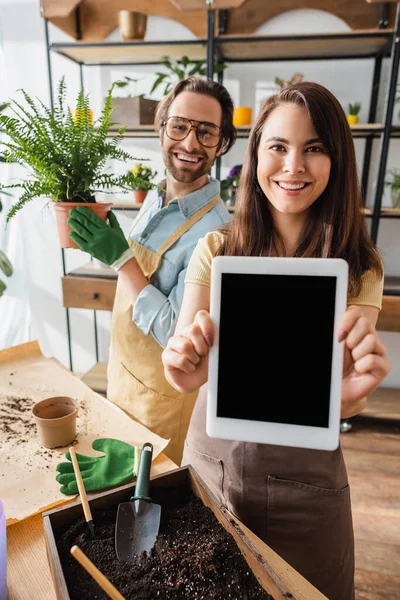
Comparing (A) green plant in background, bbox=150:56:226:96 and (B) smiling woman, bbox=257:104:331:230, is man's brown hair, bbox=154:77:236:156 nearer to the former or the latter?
(B) smiling woman, bbox=257:104:331:230

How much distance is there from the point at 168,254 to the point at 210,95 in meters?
0.52

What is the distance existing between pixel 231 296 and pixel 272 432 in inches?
8.3

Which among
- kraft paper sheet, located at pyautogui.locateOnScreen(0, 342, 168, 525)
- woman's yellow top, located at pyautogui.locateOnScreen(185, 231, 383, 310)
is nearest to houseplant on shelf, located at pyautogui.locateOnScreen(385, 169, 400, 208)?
woman's yellow top, located at pyautogui.locateOnScreen(185, 231, 383, 310)

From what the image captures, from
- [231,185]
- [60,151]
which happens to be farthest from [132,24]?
[60,151]

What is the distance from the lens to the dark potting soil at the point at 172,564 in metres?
0.56

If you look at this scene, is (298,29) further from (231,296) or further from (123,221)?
(231,296)

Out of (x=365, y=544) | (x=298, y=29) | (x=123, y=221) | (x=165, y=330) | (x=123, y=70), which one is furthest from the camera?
(x=123, y=221)

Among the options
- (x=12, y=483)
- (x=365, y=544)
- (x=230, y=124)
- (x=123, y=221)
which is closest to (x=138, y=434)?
(x=12, y=483)

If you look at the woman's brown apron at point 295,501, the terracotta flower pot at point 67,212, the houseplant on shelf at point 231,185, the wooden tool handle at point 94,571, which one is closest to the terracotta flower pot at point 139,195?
the houseplant on shelf at point 231,185

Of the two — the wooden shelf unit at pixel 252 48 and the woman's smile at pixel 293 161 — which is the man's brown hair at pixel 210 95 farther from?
the wooden shelf unit at pixel 252 48

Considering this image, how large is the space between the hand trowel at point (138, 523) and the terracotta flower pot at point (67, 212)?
2.52 ft

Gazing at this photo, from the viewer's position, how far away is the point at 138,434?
103 cm

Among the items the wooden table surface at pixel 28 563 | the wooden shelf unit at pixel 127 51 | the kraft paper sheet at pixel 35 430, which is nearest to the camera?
the wooden table surface at pixel 28 563

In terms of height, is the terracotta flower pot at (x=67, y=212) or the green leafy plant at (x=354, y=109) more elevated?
the green leafy plant at (x=354, y=109)
